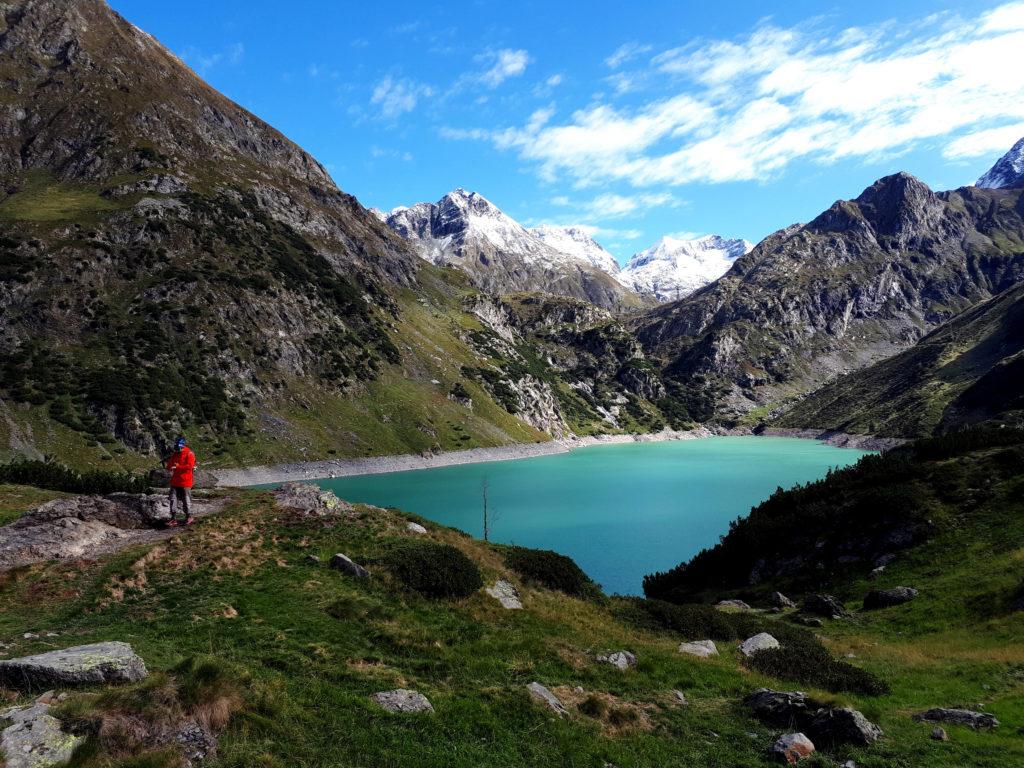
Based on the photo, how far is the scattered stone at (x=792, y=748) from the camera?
41.6 feet

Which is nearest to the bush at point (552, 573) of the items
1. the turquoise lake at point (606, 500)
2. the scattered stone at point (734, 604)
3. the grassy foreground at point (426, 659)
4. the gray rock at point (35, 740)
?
the grassy foreground at point (426, 659)

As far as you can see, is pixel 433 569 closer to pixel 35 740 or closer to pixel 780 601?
pixel 35 740

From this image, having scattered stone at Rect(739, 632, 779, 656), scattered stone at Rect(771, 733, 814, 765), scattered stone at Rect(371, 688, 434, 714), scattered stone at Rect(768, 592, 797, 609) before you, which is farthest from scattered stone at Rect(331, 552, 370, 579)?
scattered stone at Rect(768, 592, 797, 609)

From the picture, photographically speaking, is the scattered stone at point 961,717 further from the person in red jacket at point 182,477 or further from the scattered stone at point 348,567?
the person in red jacket at point 182,477

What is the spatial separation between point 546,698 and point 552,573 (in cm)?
1485

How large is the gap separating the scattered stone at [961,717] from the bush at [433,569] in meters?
16.0

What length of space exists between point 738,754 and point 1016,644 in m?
17.1

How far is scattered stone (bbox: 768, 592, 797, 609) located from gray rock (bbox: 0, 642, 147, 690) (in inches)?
1353

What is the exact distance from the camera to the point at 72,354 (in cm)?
12112

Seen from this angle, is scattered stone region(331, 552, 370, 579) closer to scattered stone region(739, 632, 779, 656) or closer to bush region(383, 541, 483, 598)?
bush region(383, 541, 483, 598)

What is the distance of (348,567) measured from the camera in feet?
75.5

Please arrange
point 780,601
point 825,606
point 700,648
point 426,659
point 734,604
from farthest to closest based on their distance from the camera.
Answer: point 734,604
point 780,601
point 825,606
point 700,648
point 426,659

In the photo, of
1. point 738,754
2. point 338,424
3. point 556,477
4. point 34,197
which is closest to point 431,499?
point 556,477

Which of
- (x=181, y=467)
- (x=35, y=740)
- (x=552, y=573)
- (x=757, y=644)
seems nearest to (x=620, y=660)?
(x=757, y=644)
